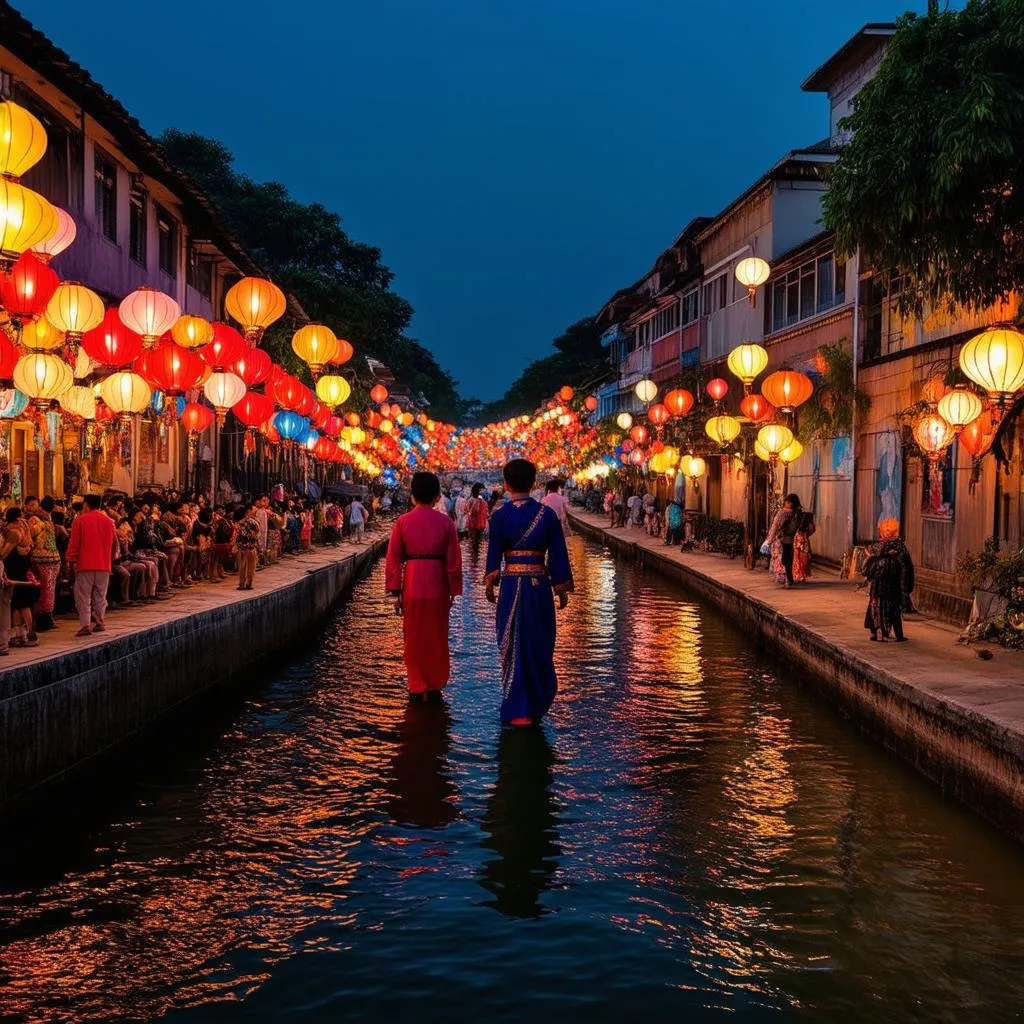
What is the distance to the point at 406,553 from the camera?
1166 centimetres

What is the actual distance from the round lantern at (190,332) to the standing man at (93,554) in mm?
4474

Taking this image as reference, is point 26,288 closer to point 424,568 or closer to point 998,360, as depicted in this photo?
point 424,568

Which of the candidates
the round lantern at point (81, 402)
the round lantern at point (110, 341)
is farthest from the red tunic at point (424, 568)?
the round lantern at point (81, 402)

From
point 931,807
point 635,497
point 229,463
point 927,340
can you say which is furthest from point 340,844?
point 635,497

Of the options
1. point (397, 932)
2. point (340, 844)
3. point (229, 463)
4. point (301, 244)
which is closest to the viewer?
point (397, 932)

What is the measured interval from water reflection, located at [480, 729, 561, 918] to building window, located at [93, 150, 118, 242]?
49.3ft

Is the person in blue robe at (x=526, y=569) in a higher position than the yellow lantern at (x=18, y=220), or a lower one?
lower

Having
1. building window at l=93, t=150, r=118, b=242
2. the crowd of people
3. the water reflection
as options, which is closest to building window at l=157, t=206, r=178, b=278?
building window at l=93, t=150, r=118, b=242

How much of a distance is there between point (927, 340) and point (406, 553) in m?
12.2

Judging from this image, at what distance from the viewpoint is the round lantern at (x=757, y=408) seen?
25.2 metres

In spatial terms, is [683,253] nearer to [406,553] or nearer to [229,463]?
[229,463]

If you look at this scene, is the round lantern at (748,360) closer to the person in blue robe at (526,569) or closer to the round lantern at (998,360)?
the round lantern at (998,360)

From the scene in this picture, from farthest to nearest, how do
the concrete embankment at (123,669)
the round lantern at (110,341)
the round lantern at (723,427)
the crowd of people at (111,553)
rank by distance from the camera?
the round lantern at (723,427)
the round lantern at (110,341)
the crowd of people at (111,553)
the concrete embankment at (123,669)

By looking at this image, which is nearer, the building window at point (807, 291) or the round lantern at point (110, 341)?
the round lantern at point (110, 341)
